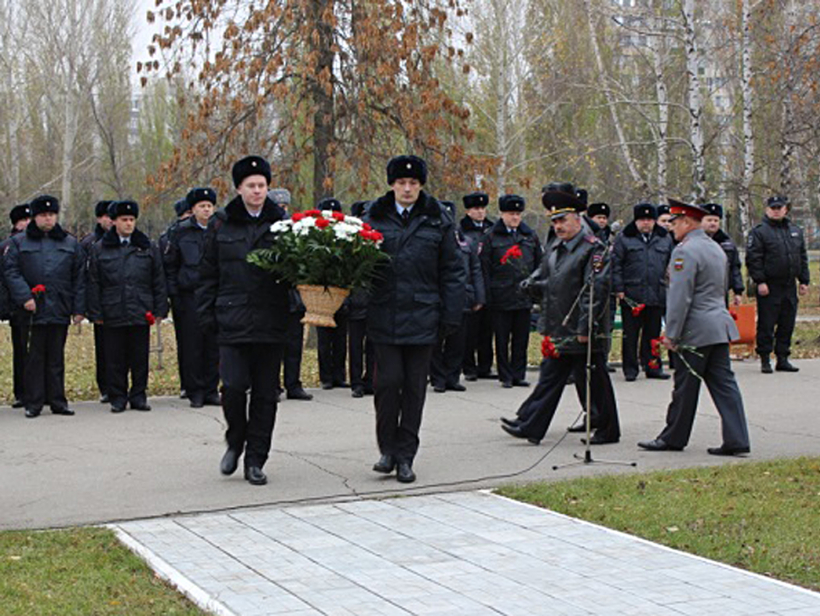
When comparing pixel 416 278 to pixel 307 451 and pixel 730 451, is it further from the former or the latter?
pixel 730 451

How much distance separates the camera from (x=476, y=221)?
643 inches

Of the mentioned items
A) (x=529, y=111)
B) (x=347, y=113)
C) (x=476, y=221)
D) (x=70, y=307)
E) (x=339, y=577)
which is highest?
(x=529, y=111)

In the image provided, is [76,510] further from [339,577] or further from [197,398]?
[197,398]

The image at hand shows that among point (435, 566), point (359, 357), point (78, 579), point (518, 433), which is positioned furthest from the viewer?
point (359, 357)

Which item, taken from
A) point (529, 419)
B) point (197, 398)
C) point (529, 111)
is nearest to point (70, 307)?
point (197, 398)

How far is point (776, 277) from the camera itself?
17266mm

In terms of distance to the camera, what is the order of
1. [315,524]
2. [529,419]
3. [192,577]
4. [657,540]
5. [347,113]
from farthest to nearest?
[347,113] → [529,419] → [315,524] → [657,540] → [192,577]

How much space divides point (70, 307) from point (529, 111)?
34.1 meters

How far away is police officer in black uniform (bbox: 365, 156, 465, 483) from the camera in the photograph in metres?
9.48

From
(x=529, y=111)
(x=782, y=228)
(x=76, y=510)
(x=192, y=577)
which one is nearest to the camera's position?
(x=192, y=577)

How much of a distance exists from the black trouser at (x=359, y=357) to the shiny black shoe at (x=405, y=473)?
5.24 meters

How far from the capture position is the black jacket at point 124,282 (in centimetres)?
1357

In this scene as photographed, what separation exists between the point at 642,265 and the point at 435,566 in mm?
10321

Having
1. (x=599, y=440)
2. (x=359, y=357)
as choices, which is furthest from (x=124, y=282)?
(x=599, y=440)
